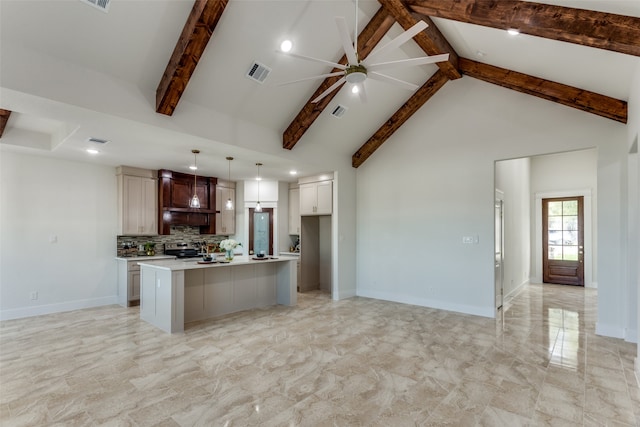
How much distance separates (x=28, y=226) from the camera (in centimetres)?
550

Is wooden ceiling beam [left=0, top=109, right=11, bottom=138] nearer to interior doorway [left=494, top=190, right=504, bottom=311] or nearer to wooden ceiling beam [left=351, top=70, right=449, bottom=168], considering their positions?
wooden ceiling beam [left=351, top=70, right=449, bottom=168]

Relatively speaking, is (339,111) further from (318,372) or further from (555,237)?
(555,237)

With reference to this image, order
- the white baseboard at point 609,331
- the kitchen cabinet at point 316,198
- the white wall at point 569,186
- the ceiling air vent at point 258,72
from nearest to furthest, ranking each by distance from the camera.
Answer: the ceiling air vent at point 258,72
the white baseboard at point 609,331
the kitchen cabinet at point 316,198
the white wall at point 569,186

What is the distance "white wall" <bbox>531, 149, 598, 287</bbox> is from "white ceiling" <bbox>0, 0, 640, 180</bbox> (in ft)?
16.8

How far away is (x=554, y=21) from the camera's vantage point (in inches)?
→ 116

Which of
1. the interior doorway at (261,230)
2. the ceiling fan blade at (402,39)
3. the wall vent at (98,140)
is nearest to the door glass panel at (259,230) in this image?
the interior doorway at (261,230)

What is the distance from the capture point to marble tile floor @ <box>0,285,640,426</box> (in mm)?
2559

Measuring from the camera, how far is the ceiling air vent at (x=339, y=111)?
5.46 m

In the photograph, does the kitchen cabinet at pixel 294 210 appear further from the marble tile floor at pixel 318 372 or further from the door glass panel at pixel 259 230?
the marble tile floor at pixel 318 372

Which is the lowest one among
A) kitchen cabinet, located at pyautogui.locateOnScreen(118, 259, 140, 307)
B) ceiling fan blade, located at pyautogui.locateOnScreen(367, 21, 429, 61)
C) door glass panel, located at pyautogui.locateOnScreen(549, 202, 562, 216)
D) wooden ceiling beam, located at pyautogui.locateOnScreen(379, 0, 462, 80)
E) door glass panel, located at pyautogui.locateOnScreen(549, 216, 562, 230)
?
kitchen cabinet, located at pyautogui.locateOnScreen(118, 259, 140, 307)

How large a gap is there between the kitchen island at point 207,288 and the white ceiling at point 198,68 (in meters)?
1.89

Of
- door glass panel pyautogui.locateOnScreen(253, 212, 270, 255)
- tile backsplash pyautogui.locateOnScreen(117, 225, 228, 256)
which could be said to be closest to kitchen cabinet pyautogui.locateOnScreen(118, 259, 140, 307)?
tile backsplash pyautogui.locateOnScreen(117, 225, 228, 256)

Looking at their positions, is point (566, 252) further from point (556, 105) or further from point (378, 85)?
point (378, 85)

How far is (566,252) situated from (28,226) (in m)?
12.0
